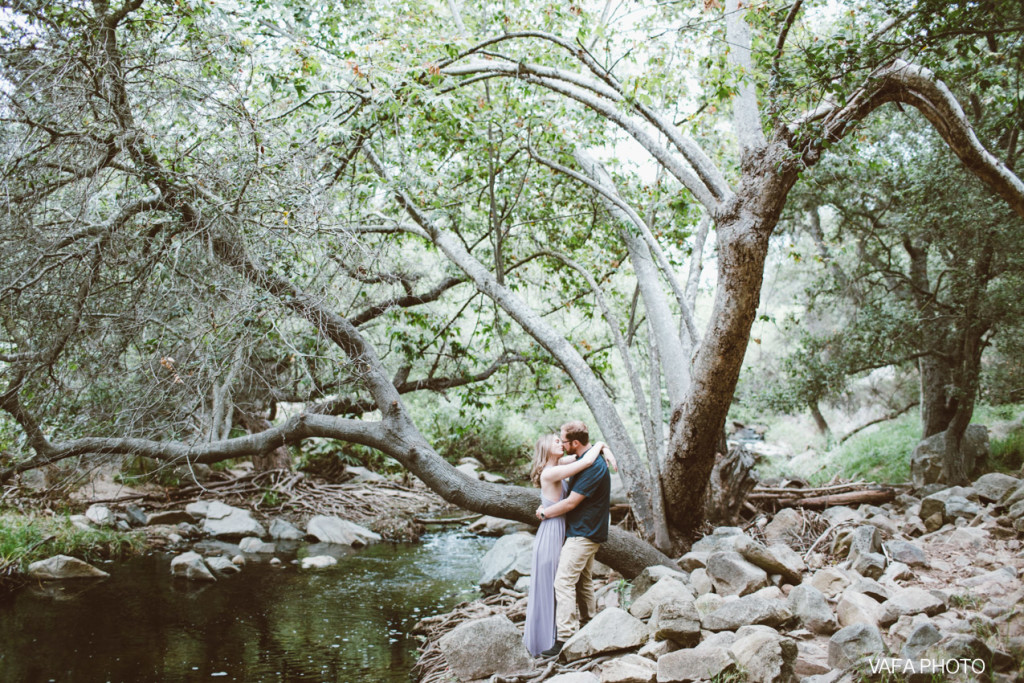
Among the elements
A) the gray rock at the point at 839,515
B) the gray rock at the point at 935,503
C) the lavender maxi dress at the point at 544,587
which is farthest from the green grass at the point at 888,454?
the lavender maxi dress at the point at 544,587

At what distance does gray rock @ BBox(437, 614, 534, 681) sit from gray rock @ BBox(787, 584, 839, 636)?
2.00 metres

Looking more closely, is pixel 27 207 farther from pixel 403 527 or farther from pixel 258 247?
pixel 403 527

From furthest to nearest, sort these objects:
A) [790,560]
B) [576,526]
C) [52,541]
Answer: [52,541], [790,560], [576,526]

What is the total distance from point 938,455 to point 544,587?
7350 mm

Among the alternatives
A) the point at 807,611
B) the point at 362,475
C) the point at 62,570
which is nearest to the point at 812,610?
the point at 807,611

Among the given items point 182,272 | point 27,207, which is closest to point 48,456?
point 182,272

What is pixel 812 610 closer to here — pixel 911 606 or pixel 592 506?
pixel 911 606

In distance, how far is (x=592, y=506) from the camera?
484 cm

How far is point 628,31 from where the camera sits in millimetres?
6426

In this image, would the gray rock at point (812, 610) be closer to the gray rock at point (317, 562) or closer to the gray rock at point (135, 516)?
the gray rock at point (317, 562)

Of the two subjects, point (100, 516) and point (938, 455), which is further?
point (100, 516)

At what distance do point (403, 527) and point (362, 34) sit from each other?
8249 mm

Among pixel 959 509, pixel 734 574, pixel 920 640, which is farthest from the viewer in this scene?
pixel 959 509

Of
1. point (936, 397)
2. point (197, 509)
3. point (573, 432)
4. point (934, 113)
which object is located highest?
point (934, 113)
